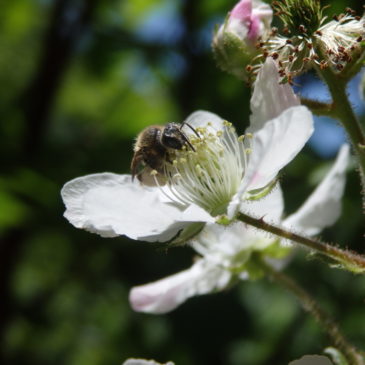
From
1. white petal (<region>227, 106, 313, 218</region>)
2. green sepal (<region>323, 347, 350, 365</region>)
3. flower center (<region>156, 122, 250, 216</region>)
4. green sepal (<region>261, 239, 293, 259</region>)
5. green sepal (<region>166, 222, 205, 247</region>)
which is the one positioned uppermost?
white petal (<region>227, 106, 313, 218</region>)

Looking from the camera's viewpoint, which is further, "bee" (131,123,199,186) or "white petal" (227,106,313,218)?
"bee" (131,123,199,186)

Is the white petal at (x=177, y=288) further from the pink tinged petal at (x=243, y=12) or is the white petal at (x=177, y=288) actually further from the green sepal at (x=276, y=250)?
the pink tinged petal at (x=243, y=12)

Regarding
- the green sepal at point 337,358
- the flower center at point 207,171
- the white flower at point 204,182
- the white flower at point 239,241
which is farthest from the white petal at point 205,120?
the green sepal at point 337,358

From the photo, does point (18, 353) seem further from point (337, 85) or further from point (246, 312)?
point (337, 85)

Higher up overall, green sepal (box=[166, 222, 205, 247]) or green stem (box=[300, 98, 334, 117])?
green stem (box=[300, 98, 334, 117])

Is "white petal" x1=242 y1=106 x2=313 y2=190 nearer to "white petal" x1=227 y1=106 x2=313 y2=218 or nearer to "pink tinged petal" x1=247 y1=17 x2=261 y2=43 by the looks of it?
"white petal" x1=227 y1=106 x2=313 y2=218

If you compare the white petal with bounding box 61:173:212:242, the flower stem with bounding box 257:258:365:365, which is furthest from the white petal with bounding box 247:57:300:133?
the flower stem with bounding box 257:258:365:365
